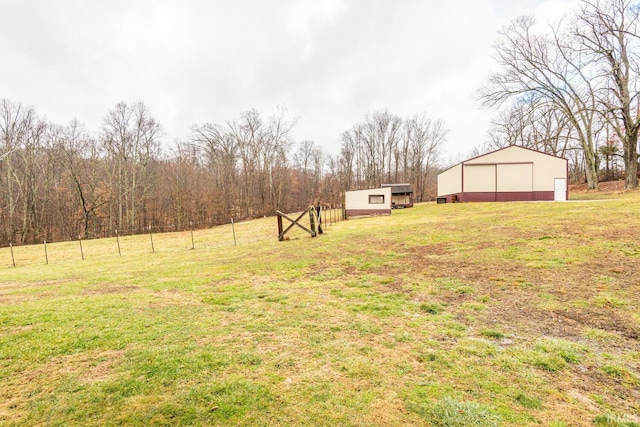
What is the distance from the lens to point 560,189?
2222cm

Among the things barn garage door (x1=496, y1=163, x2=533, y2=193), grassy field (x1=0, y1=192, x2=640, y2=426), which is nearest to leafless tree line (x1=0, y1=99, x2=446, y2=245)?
barn garage door (x1=496, y1=163, x2=533, y2=193)

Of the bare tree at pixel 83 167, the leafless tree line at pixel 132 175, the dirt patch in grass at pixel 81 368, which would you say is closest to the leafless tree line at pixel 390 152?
the leafless tree line at pixel 132 175

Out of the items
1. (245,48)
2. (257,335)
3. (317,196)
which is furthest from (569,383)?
(317,196)

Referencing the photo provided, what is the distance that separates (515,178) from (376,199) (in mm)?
11639

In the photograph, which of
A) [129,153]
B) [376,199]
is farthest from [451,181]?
[129,153]

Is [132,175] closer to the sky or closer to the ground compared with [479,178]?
closer to the sky

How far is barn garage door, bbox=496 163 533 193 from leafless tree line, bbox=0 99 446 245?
1562cm

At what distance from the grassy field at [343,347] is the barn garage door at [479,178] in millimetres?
18408

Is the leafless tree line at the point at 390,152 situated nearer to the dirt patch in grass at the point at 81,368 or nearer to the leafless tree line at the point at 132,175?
the leafless tree line at the point at 132,175

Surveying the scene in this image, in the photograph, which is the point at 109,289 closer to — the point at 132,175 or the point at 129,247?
the point at 129,247

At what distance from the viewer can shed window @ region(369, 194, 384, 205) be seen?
25.1 m

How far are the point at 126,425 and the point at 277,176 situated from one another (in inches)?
1470

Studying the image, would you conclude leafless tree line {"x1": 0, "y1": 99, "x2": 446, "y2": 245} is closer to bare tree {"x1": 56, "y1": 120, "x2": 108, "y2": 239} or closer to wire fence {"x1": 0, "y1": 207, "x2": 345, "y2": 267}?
bare tree {"x1": 56, "y1": 120, "x2": 108, "y2": 239}

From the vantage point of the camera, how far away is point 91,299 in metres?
5.29
